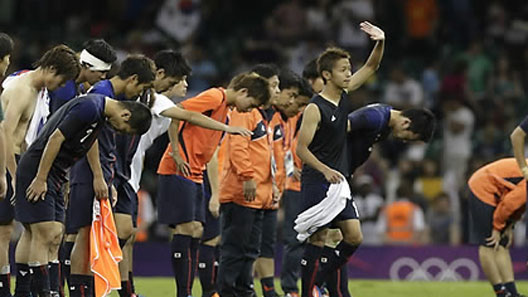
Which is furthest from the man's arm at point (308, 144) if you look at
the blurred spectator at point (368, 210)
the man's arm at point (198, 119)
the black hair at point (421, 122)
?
the blurred spectator at point (368, 210)

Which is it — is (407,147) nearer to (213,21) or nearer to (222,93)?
(213,21)

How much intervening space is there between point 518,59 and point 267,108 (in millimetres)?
11348

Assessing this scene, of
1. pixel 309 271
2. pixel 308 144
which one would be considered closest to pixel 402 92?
pixel 309 271

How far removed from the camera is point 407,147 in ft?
70.1

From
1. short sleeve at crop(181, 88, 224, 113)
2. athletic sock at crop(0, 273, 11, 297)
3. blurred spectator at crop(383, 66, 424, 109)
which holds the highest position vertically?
blurred spectator at crop(383, 66, 424, 109)

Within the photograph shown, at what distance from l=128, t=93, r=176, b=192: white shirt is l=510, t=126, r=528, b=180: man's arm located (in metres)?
3.39

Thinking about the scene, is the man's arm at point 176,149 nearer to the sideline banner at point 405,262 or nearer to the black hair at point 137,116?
the black hair at point 137,116

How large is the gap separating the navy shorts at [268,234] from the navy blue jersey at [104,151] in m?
2.56

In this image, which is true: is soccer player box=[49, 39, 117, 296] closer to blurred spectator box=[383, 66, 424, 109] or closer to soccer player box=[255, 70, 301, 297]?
Answer: soccer player box=[255, 70, 301, 297]

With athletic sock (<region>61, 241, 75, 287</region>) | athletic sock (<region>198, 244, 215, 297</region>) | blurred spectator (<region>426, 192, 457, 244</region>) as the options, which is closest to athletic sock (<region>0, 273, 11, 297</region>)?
athletic sock (<region>61, 241, 75, 287</region>)

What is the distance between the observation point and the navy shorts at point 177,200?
1164 centimetres

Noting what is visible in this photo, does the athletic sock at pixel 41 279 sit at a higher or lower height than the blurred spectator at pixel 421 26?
lower

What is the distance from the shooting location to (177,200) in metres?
11.7

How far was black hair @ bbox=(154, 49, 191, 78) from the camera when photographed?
1173cm
